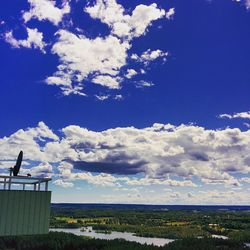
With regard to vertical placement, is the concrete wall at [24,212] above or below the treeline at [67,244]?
above

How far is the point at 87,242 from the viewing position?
1361 inches

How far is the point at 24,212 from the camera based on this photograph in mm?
17734

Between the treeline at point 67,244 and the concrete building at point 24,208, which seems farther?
the treeline at point 67,244

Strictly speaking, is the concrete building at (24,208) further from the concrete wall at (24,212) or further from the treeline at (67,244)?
the treeline at (67,244)

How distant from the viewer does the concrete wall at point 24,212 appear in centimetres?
1728

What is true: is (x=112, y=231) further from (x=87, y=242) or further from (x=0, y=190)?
(x=0, y=190)

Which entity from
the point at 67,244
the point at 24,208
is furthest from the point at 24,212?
the point at 67,244

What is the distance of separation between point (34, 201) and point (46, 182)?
986 mm

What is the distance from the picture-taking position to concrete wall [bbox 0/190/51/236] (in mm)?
17281

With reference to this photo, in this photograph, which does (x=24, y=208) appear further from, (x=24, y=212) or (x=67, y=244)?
(x=67, y=244)

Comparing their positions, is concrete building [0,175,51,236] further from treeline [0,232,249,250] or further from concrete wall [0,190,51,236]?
treeline [0,232,249,250]

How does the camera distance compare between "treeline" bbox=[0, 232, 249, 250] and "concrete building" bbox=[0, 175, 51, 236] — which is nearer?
"concrete building" bbox=[0, 175, 51, 236]

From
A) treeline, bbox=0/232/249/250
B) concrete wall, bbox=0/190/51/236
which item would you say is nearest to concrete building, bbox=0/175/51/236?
concrete wall, bbox=0/190/51/236

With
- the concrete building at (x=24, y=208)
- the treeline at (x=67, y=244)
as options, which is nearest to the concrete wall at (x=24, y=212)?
the concrete building at (x=24, y=208)
